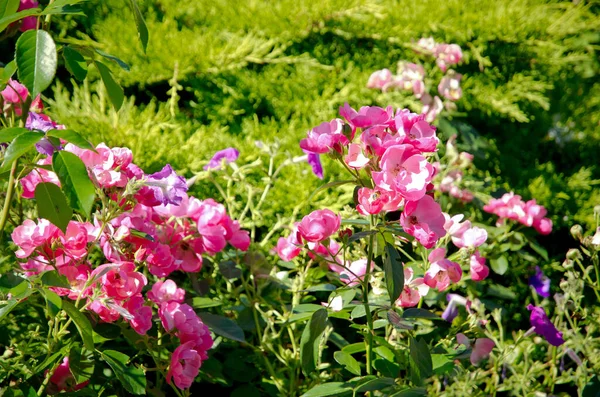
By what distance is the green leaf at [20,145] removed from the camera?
84cm

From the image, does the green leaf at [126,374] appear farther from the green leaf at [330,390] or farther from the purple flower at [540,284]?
the purple flower at [540,284]

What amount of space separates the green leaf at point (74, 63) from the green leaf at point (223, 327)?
0.57 m

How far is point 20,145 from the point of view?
Answer: 86 cm

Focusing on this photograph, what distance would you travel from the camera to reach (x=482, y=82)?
2773mm

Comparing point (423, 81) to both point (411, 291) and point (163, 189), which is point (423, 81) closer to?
point (411, 291)

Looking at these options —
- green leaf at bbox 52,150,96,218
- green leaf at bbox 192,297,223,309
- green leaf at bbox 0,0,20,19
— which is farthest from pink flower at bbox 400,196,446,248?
green leaf at bbox 0,0,20,19

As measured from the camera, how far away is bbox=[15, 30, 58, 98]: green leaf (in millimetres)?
839

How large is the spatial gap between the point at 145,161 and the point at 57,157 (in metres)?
0.99

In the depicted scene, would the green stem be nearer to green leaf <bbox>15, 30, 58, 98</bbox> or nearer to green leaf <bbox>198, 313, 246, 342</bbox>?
green leaf <bbox>15, 30, 58, 98</bbox>

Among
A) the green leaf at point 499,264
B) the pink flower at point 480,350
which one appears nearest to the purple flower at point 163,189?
the pink flower at point 480,350

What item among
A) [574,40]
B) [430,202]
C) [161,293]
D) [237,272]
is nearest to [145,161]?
[237,272]

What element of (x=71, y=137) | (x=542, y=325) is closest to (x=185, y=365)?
(x=71, y=137)

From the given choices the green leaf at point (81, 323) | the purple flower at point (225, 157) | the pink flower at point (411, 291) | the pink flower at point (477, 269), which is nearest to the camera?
the green leaf at point (81, 323)

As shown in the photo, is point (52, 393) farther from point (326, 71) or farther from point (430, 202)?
point (326, 71)
